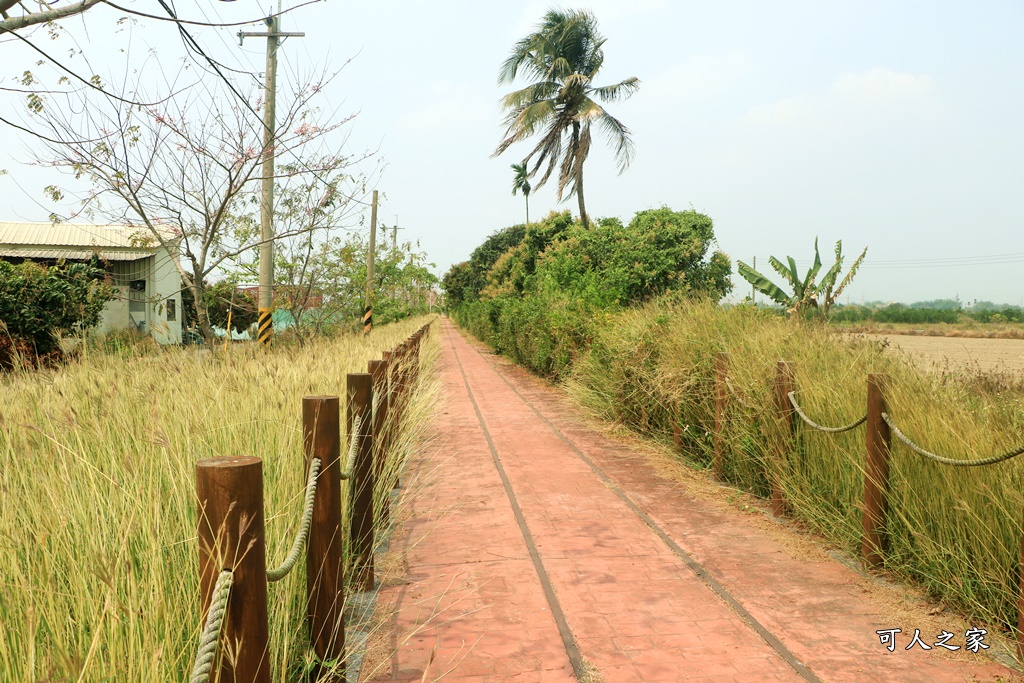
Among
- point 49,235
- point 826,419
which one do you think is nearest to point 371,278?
point 49,235

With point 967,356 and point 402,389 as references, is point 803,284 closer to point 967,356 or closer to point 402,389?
point 402,389

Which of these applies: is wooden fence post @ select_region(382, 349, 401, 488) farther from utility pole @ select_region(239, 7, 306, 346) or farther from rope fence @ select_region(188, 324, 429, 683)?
utility pole @ select_region(239, 7, 306, 346)

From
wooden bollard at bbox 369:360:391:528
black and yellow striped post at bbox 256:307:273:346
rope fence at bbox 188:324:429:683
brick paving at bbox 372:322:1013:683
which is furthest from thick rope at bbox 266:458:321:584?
black and yellow striped post at bbox 256:307:273:346

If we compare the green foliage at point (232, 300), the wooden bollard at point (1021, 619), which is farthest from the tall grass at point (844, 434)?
the green foliage at point (232, 300)

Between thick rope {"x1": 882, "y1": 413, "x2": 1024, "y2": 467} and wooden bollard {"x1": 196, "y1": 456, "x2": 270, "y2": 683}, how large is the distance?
3.27 meters

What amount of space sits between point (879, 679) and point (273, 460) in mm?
2902

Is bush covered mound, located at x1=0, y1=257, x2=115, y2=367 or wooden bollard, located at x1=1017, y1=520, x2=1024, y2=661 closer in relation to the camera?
wooden bollard, located at x1=1017, y1=520, x2=1024, y2=661

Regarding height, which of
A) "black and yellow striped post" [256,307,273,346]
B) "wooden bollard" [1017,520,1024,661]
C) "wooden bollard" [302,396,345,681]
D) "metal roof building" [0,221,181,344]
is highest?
"metal roof building" [0,221,181,344]

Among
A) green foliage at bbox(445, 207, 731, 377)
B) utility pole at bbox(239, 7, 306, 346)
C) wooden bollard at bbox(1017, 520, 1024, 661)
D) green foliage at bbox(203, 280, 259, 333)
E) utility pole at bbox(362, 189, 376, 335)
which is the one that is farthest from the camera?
utility pole at bbox(362, 189, 376, 335)

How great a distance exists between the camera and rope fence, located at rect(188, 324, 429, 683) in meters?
1.75

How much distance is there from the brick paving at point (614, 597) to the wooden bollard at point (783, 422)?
0.39m

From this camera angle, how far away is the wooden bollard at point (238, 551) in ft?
5.75

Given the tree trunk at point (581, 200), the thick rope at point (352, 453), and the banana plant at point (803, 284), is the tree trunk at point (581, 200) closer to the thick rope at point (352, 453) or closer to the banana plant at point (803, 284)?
the banana plant at point (803, 284)

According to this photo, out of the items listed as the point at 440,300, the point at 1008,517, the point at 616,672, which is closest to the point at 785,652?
the point at 616,672
